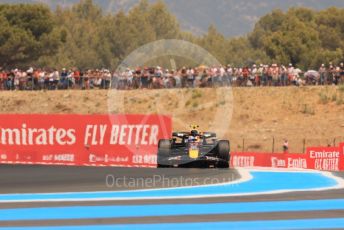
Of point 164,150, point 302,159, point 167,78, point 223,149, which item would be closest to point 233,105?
point 167,78

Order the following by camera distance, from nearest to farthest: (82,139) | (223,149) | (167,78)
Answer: (223,149), (82,139), (167,78)

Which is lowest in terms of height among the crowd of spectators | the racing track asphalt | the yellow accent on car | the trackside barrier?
the trackside barrier

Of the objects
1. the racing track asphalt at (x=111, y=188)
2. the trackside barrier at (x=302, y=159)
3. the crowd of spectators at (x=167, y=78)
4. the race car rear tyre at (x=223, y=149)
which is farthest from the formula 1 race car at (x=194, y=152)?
the crowd of spectators at (x=167, y=78)

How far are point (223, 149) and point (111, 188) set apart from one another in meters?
6.43

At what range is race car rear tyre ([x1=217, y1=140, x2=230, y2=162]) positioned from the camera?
23359mm

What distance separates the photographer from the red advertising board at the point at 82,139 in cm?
2894

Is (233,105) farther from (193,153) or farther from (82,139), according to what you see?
(193,153)

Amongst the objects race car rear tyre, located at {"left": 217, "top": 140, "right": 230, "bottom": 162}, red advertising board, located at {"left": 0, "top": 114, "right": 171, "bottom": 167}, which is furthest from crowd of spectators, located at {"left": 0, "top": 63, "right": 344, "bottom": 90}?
race car rear tyre, located at {"left": 217, "top": 140, "right": 230, "bottom": 162}

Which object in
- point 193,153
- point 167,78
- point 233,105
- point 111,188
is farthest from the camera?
point 233,105

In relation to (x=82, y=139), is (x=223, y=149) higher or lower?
higher

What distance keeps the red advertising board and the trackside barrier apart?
10.4 ft

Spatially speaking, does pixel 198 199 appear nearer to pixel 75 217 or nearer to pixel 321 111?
pixel 75 217

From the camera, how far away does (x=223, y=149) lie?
23422mm

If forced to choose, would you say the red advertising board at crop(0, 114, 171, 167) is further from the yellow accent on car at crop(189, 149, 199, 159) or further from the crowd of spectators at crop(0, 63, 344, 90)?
the crowd of spectators at crop(0, 63, 344, 90)
